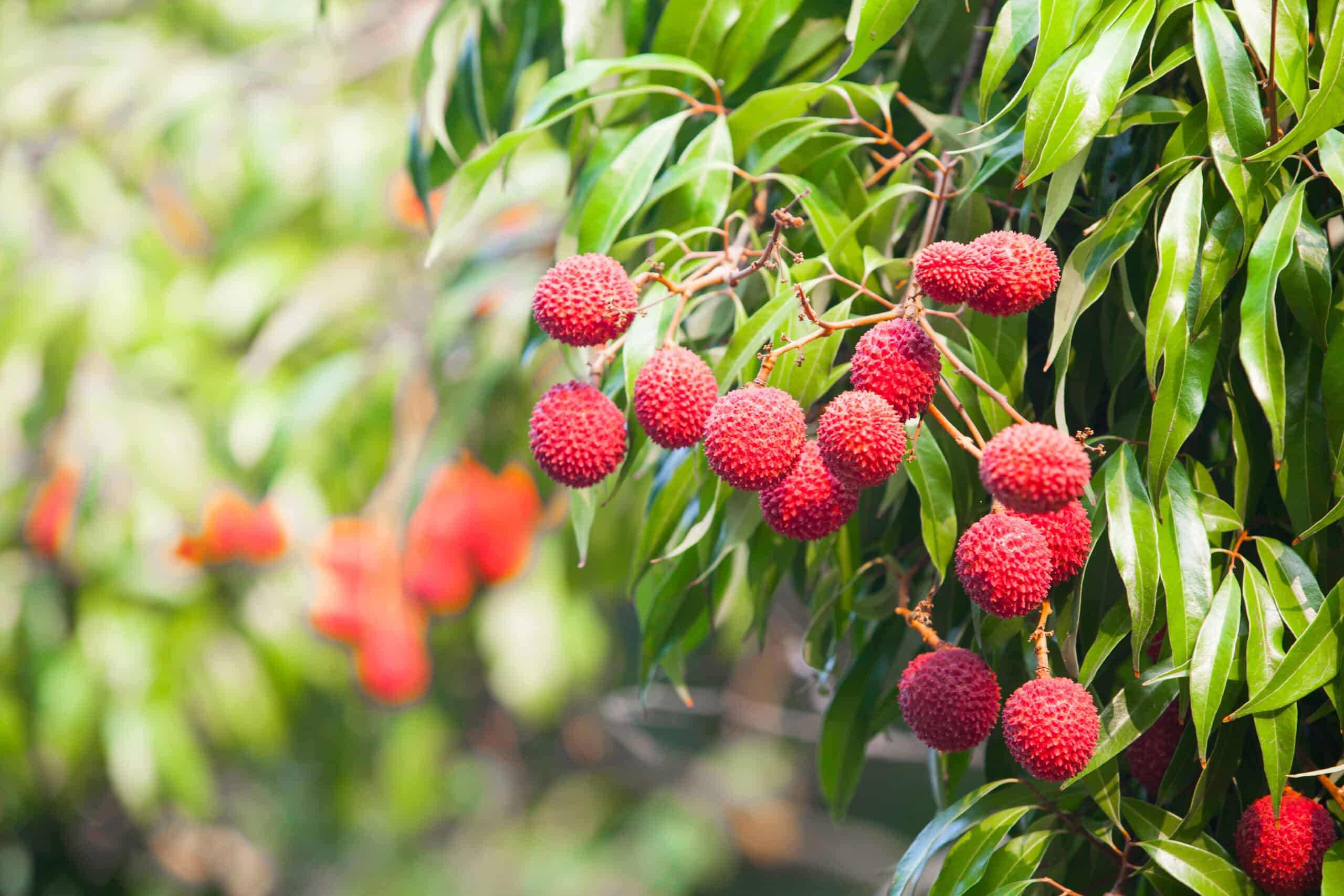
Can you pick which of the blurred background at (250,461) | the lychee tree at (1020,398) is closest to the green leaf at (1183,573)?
the lychee tree at (1020,398)

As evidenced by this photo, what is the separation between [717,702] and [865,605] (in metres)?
1.45

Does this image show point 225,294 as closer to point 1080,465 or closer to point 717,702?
point 717,702

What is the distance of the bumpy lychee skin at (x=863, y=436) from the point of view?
20.9 inches

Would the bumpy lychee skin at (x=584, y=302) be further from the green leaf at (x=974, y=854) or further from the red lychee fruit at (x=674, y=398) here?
the green leaf at (x=974, y=854)

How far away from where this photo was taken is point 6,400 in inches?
71.9

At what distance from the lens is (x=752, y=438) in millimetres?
543

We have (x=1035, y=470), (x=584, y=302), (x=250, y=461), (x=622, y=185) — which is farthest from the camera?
(x=250, y=461)

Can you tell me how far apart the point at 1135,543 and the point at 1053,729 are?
105 millimetres

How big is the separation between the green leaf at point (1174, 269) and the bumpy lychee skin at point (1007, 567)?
0.08m

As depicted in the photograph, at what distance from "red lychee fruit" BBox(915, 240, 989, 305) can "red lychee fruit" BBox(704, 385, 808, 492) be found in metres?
0.10

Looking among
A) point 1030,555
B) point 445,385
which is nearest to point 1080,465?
point 1030,555

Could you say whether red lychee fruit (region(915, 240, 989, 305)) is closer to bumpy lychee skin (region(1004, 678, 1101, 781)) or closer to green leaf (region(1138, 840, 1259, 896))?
bumpy lychee skin (region(1004, 678, 1101, 781))

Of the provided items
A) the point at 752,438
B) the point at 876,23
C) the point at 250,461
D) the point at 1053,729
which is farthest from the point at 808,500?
the point at 250,461

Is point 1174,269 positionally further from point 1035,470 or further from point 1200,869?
point 1200,869
